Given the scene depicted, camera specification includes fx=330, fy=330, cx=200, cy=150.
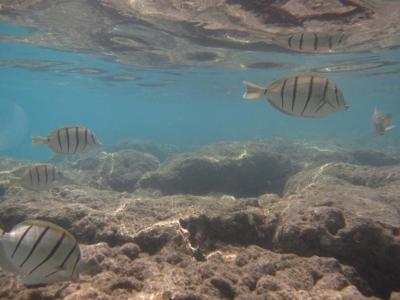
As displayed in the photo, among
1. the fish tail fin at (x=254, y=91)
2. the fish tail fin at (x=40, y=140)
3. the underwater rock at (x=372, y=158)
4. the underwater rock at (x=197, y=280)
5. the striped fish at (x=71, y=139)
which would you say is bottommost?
the underwater rock at (x=372, y=158)

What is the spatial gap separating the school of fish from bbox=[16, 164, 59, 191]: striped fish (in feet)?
1.88

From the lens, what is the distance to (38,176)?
6449 millimetres

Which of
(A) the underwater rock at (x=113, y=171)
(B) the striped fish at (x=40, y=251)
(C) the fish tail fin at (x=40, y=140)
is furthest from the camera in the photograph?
(A) the underwater rock at (x=113, y=171)

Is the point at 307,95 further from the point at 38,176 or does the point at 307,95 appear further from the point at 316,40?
the point at 38,176

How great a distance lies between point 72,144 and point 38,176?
1.53m

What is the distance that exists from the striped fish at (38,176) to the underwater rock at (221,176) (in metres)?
6.81

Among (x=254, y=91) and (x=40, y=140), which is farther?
(x=40, y=140)

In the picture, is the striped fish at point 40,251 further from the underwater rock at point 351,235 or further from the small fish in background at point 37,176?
the small fish in background at point 37,176

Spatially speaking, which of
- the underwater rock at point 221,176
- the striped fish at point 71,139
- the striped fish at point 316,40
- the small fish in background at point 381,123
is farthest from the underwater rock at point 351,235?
the underwater rock at point 221,176

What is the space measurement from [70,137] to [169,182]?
318 inches

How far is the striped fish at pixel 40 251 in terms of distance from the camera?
258 cm

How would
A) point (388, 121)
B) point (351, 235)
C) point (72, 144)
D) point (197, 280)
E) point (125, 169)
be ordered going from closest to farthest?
point (197, 280)
point (351, 235)
point (72, 144)
point (388, 121)
point (125, 169)

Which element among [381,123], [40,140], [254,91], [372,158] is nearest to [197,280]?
[254,91]

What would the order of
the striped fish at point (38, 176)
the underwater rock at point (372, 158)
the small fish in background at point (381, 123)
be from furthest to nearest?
the underwater rock at point (372, 158)
the small fish in background at point (381, 123)
the striped fish at point (38, 176)
